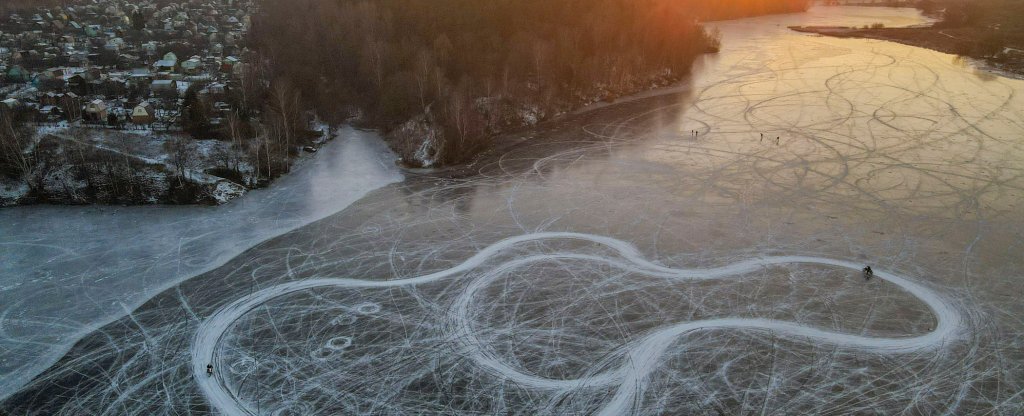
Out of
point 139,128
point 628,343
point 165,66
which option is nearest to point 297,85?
point 139,128

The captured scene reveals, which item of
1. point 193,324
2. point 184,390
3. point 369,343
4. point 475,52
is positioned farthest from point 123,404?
point 475,52

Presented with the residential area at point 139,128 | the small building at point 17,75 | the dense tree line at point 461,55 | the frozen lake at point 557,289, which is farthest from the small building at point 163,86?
the frozen lake at point 557,289

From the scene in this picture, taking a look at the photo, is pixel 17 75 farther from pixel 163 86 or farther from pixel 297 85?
pixel 297 85

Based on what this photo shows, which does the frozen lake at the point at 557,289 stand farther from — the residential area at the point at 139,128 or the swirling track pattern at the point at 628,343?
the residential area at the point at 139,128

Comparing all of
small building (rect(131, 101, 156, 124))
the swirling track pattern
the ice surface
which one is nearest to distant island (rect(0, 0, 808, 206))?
small building (rect(131, 101, 156, 124))

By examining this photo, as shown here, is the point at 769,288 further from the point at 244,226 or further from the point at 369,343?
the point at 244,226

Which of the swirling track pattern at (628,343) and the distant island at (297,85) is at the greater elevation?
the distant island at (297,85)

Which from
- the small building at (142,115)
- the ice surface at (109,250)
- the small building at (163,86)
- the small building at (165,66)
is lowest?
the ice surface at (109,250)
